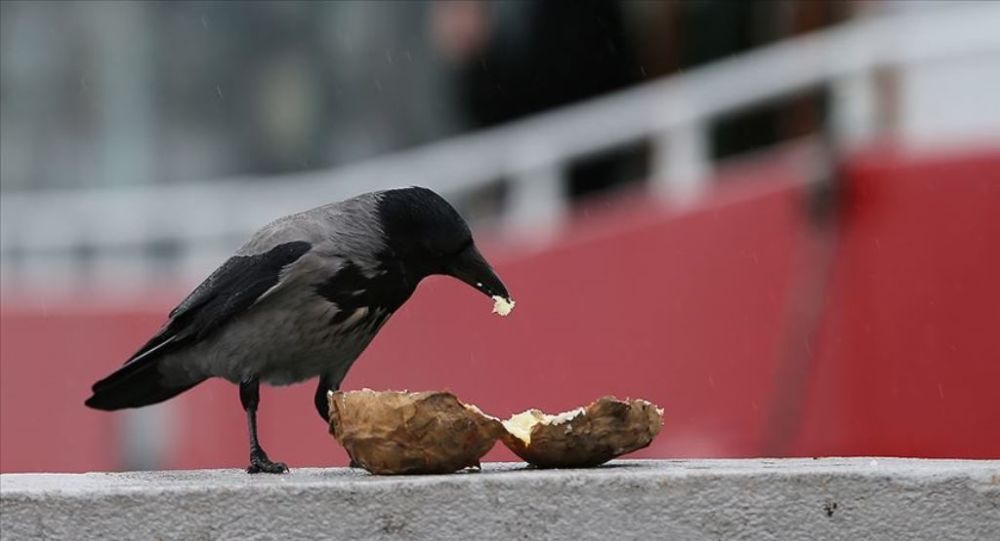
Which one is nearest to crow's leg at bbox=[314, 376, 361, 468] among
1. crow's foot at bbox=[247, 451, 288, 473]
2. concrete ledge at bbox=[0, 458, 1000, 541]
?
crow's foot at bbox=[247, 451, 288, 473]

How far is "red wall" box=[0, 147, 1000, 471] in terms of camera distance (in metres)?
7.92

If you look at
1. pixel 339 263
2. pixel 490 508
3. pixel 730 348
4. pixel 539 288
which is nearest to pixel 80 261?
pixel 539 288

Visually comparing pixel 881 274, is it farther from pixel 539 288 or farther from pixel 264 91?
pixel 264 91

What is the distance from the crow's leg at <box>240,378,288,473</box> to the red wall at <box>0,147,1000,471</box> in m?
3.56

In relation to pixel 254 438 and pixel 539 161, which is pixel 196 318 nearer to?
pixel 254 438

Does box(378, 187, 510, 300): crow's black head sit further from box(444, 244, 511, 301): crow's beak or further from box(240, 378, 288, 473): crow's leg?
box(240, 378, 288, 473): crow's leg

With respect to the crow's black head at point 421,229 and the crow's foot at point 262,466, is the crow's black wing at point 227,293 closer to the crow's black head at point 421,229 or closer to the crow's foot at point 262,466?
the crow's black head at point 421,229

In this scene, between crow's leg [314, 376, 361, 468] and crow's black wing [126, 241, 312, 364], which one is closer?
crow's black wing [126, 241, 312, 364]

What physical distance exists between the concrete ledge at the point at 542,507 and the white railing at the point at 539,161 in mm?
4417

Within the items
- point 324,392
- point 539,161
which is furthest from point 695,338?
point 324,392

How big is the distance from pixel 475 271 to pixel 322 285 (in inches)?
14.7

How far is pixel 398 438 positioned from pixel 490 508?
0.32m

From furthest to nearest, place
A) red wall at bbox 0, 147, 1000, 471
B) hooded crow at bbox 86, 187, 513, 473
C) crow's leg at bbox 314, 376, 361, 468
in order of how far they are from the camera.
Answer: red wall at bbox 0, 147, 1000, 471, crow's leg at bbox 314, 376, 361, 468, hooded crow at bbox 86, 187, 513, 473

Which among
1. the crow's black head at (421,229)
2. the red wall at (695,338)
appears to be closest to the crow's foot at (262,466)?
the crow's black head at (421,229)
